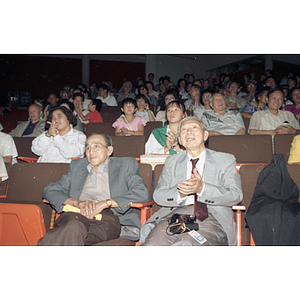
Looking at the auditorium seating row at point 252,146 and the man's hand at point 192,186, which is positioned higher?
the auditorium seating row at point 252,146

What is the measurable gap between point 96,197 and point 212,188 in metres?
0.76

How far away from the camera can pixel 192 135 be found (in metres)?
1.83

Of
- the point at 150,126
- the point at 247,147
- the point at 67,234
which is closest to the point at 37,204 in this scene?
the point at 67,234

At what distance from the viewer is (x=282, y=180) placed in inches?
65.0

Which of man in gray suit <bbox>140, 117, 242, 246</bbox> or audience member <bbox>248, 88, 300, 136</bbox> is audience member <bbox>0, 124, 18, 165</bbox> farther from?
audience member <bbox>248, 88, 300, 136</bbox>

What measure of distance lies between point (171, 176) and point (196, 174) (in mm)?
209

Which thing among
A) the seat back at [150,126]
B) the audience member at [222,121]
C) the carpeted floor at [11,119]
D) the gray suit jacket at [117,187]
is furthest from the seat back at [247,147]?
the carpeted floor at [11,119]

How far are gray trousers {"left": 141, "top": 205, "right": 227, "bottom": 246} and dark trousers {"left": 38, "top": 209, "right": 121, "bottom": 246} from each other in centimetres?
23

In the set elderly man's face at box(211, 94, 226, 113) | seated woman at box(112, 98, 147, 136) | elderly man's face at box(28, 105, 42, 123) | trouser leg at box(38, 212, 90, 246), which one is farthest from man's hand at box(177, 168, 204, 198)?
elderly man's face at box(28, 105, 42, 123)

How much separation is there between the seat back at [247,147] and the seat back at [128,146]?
685 mm

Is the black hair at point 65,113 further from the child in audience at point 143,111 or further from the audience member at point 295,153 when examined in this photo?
the audience member at point 295,153

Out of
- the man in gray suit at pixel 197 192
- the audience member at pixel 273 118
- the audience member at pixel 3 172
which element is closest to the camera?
the man in gray suit at pixel 197 192

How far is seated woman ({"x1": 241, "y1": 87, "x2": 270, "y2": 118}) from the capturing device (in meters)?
3.91

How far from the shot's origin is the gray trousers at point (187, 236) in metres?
1.50
